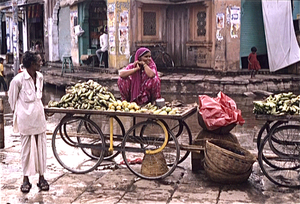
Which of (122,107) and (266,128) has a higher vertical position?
(122,107)

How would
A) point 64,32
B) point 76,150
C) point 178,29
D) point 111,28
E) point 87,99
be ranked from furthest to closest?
point 64,32 < point 178,29 < point 111,28 < point 76,150 < point 87,99

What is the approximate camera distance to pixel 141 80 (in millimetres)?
6250

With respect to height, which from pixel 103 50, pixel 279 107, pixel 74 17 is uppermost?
pixel 74 17

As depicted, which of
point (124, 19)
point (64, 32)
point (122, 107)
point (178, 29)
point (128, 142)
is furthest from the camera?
point (64, 32)

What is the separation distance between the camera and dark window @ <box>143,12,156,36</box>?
1833 cm

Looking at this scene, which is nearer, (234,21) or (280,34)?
(280,34)

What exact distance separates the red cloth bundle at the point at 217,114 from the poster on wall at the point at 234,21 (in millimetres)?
10995

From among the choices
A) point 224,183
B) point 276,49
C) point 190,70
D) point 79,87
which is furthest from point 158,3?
point 224,183

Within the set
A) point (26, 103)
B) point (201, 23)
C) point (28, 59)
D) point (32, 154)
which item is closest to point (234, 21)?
point (201, 23)

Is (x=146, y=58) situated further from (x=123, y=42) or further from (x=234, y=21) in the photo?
(x=123, y=42)

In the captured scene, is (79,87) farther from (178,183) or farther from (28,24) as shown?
(28,24)

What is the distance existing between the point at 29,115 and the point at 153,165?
176 cm

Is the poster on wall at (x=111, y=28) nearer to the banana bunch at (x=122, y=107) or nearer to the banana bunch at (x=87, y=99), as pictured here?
the banana bunch at (x=87, y=99)

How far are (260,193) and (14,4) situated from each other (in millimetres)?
14977
